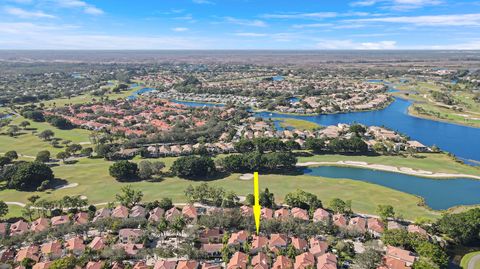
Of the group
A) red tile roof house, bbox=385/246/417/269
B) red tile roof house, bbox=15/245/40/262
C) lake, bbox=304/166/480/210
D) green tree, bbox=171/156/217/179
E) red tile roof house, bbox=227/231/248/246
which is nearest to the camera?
red tile roof house, bbox=385/246/417/269

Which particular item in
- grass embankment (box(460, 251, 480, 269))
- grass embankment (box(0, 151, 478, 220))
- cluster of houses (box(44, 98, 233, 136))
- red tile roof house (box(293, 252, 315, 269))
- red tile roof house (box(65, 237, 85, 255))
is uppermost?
cluster of houses (box(44, 98, 233, 136))

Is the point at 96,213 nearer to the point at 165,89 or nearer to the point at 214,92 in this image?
the point at 214,92

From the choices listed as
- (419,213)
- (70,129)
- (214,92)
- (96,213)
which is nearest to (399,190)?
(419,213)

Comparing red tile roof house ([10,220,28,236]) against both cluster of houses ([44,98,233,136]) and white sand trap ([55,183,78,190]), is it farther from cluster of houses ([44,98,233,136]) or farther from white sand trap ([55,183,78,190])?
cluster of houses ([44,98,233,136])

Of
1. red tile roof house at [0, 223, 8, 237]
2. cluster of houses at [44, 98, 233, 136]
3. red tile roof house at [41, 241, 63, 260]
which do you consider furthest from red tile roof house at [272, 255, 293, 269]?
cluster of houses at [44, 98, 233, 136]

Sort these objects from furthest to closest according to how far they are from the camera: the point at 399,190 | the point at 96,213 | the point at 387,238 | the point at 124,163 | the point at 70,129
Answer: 1. the point at 70,129
2. the point at 124,163
3. the point at 399,190
4. the point at 96,213
5. the point at 387,238

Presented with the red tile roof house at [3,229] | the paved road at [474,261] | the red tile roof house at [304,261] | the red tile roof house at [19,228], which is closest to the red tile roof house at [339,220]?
the red tile roof house at [304,261]
